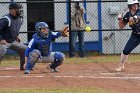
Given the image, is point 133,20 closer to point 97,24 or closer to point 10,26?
point 10,26

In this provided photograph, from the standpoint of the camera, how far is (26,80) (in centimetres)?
1205

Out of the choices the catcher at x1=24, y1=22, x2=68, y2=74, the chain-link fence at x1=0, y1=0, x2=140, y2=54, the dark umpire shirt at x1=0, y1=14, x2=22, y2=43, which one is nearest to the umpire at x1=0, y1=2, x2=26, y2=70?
the dark umpire shirt at x1=0, y1=14, x2=22, y2=43

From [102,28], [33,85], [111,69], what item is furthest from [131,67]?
[102,28]

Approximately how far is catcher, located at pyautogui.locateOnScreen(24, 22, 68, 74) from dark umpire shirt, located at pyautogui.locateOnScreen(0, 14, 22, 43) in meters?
0.57

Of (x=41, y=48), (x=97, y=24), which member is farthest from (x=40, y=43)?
(x=97, y=24)

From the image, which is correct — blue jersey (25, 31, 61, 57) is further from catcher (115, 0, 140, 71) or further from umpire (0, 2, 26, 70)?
catcher (115, 0, 140, 71)

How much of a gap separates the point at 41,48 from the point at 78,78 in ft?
4.92

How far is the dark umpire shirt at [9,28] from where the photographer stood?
1329cm

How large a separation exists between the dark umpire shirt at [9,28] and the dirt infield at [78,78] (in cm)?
88

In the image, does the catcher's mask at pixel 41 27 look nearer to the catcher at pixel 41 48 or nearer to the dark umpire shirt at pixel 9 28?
the catcher at pixel 41 48

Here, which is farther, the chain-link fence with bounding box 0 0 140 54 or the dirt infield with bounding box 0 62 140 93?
the chain-link fence with bounding box 0 0 140 54

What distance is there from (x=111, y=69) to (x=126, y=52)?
772 millimetres

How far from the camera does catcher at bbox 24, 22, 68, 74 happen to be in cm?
1313

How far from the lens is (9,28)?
1348 cm
